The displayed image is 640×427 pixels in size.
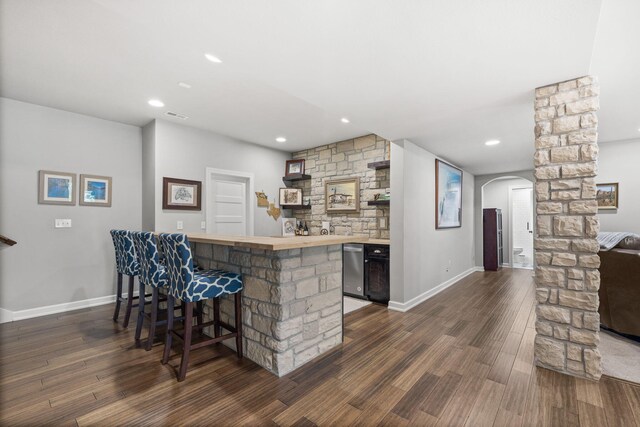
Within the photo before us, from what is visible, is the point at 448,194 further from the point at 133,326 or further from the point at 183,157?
the point at 133,326

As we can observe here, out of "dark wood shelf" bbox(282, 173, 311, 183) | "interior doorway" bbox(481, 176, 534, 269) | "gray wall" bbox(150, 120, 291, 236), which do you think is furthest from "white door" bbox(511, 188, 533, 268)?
"gray wall" bbox(150, 120, 291, 236)

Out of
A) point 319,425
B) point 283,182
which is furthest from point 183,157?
point 319,425

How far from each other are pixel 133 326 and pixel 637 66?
5.36 meters

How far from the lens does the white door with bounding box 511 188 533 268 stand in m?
7.51

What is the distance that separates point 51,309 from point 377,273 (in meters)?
4.33

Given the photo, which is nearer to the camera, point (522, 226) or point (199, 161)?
point (199, 161)

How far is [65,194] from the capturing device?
3.72 m

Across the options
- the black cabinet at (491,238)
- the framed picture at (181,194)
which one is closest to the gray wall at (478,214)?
the black cabinet at (491,238)

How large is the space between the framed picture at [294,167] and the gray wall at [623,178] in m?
5.05

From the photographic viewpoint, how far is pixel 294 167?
580 centimetres

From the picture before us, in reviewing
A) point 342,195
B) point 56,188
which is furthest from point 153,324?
point 342,195

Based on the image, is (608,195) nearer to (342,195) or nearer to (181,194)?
(342,195)

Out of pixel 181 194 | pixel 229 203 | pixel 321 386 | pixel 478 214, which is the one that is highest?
pixel 181 194

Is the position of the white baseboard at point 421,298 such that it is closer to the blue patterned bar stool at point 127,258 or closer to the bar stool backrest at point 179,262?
the bar stool backrest at point 179,262
